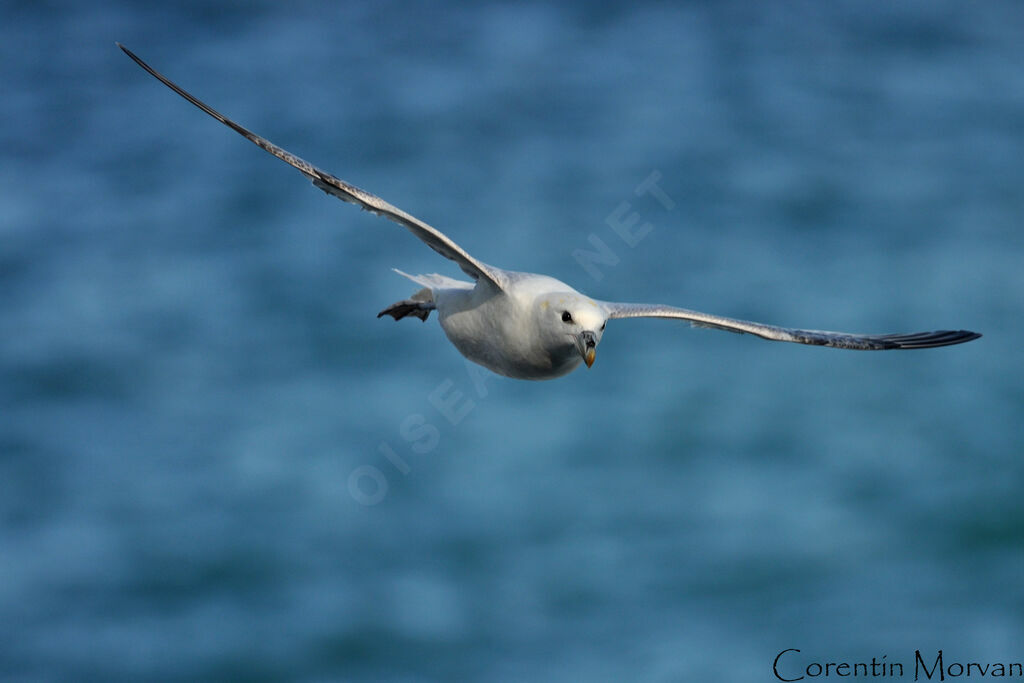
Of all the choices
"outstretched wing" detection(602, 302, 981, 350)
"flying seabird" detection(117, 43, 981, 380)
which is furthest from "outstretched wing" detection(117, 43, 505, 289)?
"outstretched wing" detection(602, 302, 981, 350)

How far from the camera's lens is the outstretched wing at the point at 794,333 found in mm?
10336

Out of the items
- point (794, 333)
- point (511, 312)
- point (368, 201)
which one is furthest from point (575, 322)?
point (794, 333)

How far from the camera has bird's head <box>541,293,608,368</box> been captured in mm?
9305

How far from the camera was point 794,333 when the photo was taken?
36.9 ft

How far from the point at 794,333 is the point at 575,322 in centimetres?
265

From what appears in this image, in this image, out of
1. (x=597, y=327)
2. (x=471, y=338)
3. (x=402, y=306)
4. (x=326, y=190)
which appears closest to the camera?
(x=597, y=327)

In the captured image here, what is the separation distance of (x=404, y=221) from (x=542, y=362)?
143 centimetres

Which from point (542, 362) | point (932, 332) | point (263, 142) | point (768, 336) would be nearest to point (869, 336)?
point (932, 332)

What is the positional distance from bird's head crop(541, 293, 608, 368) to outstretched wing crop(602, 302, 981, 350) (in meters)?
0.47

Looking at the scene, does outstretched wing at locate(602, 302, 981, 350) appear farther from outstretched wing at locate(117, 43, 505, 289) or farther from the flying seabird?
outstretched wing at locate(117, 43, 505, 289)

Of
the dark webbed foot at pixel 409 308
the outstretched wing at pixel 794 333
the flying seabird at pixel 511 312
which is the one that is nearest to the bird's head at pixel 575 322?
the flying seabird at pixel 511 312

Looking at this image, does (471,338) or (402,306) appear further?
(402,306)

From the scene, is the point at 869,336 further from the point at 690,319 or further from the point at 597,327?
the point at 597,327

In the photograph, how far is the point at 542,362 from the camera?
9922 millimetres
